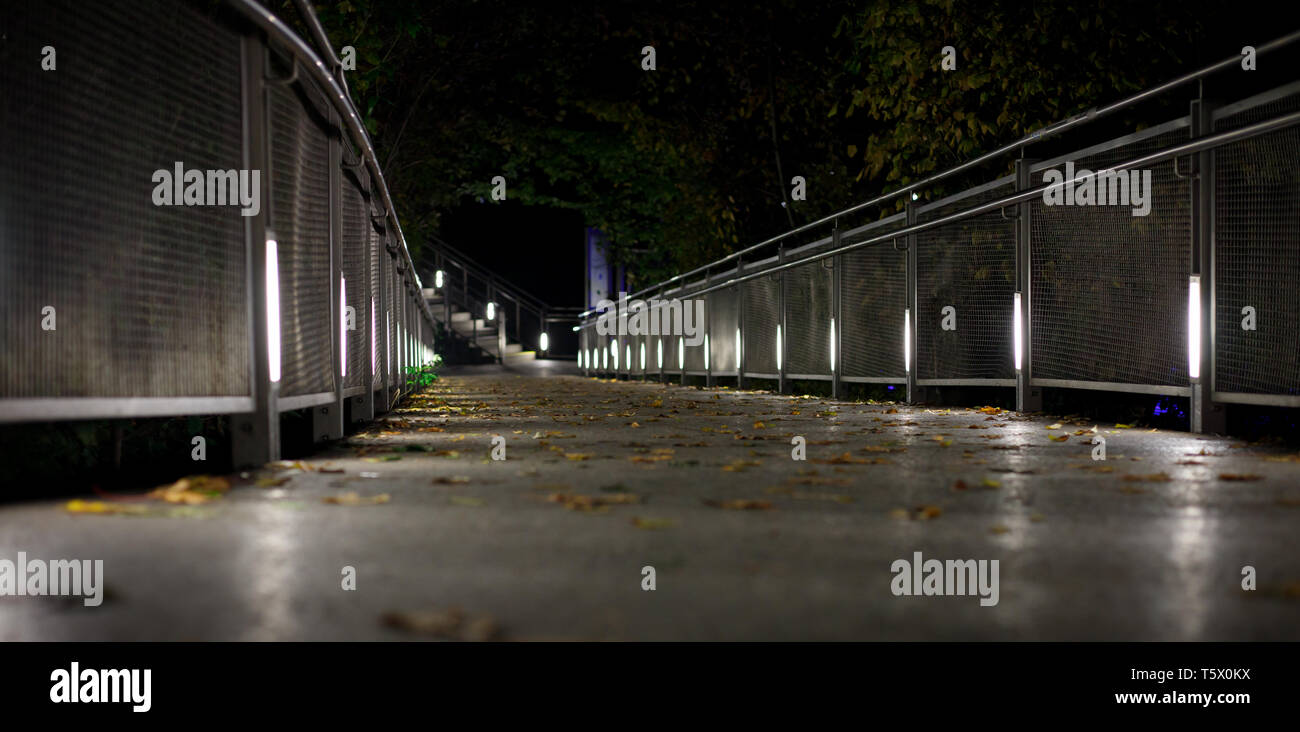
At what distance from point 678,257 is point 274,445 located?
19.4 m

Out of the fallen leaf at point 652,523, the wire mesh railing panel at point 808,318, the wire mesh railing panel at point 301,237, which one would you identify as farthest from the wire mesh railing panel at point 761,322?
the fallen leaf at point 652,523

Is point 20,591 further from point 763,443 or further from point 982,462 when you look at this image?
point 763,443

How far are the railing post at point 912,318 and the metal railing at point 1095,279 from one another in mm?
14

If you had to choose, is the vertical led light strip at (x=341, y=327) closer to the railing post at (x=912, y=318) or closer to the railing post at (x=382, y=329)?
the railing post at (x=382, y=329)

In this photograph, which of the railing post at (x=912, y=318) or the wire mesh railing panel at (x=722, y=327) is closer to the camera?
the railing post at (x=912, y=318)

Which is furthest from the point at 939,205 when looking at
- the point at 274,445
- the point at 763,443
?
the point at 274,445

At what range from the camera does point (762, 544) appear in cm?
281

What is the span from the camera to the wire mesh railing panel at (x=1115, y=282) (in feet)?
20.4

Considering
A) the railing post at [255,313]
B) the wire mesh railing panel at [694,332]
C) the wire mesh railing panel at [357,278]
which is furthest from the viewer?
the wire mesh railing panel at [694,332]

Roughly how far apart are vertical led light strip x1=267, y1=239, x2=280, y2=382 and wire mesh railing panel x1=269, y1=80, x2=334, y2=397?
102mm

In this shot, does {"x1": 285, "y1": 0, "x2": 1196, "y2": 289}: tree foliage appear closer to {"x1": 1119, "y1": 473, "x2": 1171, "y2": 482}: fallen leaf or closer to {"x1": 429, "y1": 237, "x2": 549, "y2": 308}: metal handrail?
{"x1": 1119, "y1": 473, "x2": 1171, "y2": 482}: fallen leaf

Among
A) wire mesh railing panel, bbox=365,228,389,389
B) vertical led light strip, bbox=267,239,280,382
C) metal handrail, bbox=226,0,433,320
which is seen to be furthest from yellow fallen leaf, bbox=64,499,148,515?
wire mesh railing panel, bbox=365,228,389,389

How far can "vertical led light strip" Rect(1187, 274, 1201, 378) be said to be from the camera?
5.89m

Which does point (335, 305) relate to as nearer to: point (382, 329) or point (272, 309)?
point (272, 309)
